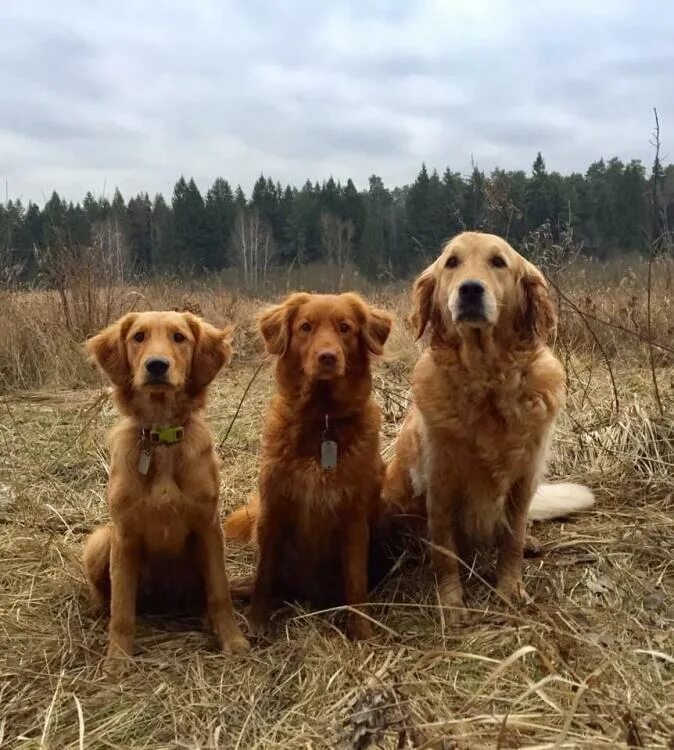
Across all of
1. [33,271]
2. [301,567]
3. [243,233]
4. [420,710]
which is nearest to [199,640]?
[301,567]

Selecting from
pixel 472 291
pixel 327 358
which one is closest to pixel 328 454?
pixel 327 358

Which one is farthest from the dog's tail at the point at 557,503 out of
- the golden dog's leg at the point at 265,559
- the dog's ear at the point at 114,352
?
the dog's ear at the point at 114,352

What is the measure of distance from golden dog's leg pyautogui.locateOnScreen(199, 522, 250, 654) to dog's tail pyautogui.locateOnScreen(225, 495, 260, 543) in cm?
96

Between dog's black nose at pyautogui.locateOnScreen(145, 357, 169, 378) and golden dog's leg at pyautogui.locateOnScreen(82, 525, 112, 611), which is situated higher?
dog's black nose at pyautogui.locateOnScreen(145, 357, 169, 378)

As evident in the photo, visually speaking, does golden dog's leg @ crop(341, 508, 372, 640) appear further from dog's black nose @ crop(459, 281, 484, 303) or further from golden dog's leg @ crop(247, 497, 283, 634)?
dog's black nose @ crop(459, 281, 484, 303)

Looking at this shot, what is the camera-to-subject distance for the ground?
2139 millimetres

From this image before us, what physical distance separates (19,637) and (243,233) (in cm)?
3793

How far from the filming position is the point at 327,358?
10.7 feet

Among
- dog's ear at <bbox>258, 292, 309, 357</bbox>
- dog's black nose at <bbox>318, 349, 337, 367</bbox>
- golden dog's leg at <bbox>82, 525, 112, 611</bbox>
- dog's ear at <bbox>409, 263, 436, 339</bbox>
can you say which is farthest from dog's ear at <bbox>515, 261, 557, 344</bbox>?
golden dog's leg at <bbox>82, 525, 112, 611</bbox>

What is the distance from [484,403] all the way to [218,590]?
1.49 m

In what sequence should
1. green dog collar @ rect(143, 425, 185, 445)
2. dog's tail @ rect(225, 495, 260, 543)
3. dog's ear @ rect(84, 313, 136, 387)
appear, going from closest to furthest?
green dog collar @ rect(143, 425, 185, 445)
dog's ear @ rect(84, 313, 136, 387)
dog's tail @ rect(225, 495, 260, 543)

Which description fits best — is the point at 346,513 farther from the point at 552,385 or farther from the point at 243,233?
the point at 243,233

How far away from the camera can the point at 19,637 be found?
3.24 m

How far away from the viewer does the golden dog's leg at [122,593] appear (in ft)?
10.2
